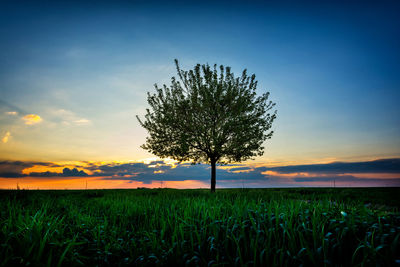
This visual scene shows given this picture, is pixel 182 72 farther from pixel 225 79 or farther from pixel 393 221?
pixel 393 221

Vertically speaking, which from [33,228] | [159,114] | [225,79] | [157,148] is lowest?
[33,228]

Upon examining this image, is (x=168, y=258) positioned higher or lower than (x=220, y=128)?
lower

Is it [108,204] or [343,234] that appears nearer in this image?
[343,234]

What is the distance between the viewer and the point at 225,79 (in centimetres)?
1898

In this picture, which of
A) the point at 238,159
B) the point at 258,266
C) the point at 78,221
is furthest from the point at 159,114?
the point at 258,266

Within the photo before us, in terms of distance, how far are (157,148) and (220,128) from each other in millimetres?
5613

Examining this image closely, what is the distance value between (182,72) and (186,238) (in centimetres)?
1638

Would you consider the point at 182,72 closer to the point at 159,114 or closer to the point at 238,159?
the point at 159,114

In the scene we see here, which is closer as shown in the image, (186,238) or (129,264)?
(129,264)

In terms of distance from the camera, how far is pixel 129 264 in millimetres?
3943

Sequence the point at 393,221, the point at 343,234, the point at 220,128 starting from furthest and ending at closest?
1. the point at 220,128
2. the point at 393,221
3. the point at 343,234

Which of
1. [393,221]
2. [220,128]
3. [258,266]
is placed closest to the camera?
[258,266]

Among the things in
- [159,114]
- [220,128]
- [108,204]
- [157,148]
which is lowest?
[108,204]

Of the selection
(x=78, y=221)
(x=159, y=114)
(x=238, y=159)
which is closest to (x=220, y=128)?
(x=238, y=159)
